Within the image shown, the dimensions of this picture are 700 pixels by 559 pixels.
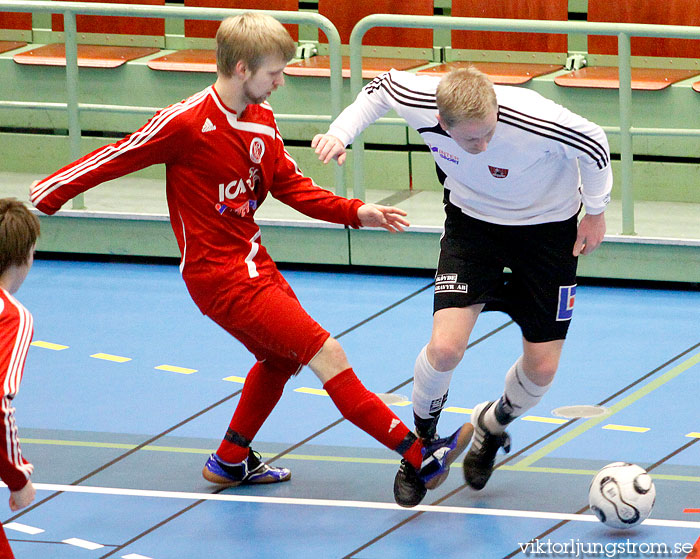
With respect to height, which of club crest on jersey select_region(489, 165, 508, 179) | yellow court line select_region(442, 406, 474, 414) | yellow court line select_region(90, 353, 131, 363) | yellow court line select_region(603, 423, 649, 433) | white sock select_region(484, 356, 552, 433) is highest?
club crest on jersey select_region(489, 165, 508, 179)

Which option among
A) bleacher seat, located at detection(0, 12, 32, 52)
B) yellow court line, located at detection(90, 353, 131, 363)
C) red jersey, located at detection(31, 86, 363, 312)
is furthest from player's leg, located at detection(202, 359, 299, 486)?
bleacher seat, located at detection(0, 12, 32, 52)

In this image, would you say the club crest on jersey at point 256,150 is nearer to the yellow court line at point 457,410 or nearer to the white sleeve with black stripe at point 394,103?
the white sleeve with black stripe at point 394,103

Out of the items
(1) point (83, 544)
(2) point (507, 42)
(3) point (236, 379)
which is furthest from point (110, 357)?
(2) point (507, 42)

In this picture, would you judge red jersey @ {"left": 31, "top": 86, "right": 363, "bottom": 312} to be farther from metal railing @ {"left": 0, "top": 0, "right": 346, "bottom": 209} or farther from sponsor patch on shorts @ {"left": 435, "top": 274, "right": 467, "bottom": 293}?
metal railing @ {"left": 0, "top": 0, "right": 346, "bottom": 209}

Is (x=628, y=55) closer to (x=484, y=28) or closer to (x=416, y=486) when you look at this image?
(x=484, y=28)

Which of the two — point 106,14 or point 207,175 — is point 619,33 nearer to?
point 106,14

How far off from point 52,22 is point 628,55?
435cm

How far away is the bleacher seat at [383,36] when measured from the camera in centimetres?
865

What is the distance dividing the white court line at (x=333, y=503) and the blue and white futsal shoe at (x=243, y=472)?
8 centimetres

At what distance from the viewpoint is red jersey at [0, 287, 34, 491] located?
3.64 metres

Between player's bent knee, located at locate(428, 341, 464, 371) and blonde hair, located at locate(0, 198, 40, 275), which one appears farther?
player's bent knee, located at locate(428, 341, 464, 371)

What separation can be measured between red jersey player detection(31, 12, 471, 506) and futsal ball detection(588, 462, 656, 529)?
22.8 inches

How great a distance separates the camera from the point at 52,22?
960 cm

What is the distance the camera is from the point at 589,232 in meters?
4.84
